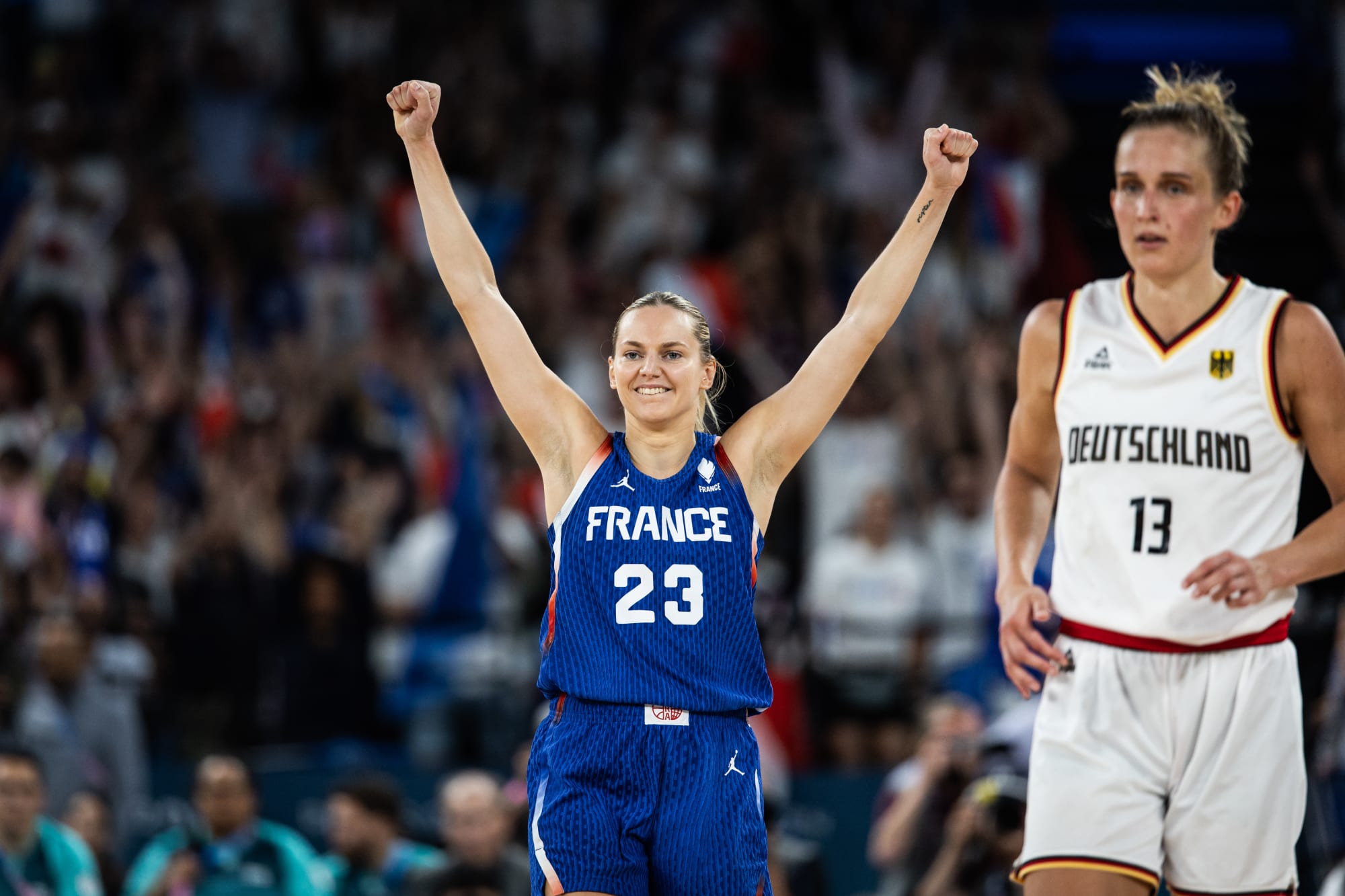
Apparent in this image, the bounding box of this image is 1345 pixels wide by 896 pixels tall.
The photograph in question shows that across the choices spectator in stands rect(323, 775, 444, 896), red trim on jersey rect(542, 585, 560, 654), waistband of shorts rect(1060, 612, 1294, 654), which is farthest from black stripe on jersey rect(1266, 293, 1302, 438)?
spectator in stands rect(323, 775, 444, 896)

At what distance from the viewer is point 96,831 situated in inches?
401

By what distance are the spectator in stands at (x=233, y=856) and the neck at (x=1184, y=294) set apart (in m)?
5.81

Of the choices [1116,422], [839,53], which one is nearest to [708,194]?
[839,53]

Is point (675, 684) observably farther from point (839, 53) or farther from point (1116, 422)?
point (839, 53)

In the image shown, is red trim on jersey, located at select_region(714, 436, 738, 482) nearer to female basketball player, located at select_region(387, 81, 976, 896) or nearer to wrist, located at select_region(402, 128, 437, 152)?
female basketball player, located at select_region(387, 81, 976, 896)

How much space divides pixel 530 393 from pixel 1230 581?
197 centimetres

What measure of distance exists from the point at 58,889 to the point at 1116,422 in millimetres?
6234

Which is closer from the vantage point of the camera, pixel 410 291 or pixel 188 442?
pixel 188 442

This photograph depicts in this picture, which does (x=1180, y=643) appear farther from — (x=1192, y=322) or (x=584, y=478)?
(x=584, y=478)

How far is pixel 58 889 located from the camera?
30.2 feet

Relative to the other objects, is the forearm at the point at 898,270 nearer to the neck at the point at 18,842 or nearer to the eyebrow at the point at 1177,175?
the eyebrow at the point at 1177,175

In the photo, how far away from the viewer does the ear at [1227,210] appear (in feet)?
17.7

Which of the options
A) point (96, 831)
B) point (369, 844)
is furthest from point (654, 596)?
point (96, 831)

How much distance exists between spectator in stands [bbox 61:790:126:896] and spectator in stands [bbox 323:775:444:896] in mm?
1265
